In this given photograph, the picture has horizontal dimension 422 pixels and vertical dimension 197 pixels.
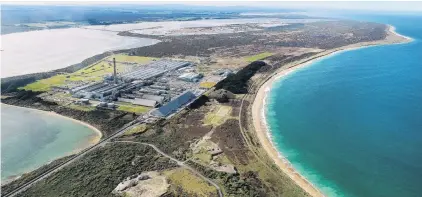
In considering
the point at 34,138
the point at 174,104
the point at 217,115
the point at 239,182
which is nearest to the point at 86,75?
the point at 174,104

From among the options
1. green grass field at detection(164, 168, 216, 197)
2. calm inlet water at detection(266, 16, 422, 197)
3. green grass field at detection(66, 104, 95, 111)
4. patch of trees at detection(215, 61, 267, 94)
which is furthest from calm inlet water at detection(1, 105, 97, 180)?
patch of trees at detection(215, 61, 267, 94)

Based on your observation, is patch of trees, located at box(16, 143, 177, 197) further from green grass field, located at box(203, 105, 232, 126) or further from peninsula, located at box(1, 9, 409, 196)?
green grass field, located at box(203, 105, 232, 126)

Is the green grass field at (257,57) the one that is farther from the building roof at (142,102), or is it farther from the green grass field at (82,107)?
the green grass field at (82,107)

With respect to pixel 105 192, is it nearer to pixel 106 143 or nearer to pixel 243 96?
pixel 106 143

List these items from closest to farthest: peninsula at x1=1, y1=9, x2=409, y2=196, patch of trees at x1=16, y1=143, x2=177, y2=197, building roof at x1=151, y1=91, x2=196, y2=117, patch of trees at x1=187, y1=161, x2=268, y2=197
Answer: patch of trees at x1=16, y1=143, x2=177, y2=197
patch of trees at x1=187, y1=161, x2=268, y2=197
peninsula at x1=1, y1=9, x2=409, y2=196
building roof at x1=151, y1=91, x2=196, y2=117

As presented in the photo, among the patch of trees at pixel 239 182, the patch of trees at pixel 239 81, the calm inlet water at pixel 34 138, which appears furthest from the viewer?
the patch of trees at pixel 239 81

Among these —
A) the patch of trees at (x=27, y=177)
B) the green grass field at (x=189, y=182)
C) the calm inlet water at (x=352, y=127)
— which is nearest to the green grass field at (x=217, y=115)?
the calm inlet water at (x=352, y=127)
